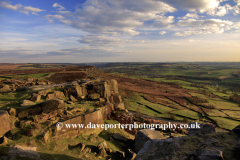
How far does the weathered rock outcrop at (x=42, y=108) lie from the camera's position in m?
11.3

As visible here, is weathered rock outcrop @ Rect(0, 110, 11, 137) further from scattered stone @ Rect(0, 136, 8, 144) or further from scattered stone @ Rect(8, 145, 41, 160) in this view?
scattered stone @ Rect(8, 145, 41, 160)

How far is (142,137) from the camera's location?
41.7 feet

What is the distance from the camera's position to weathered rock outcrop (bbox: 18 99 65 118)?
11.3 meters

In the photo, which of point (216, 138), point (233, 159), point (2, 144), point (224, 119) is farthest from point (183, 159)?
point (224, 119)

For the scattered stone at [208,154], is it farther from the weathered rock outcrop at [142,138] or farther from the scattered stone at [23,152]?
the scattered stone at [23,152]

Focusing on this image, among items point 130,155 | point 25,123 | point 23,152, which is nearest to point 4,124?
point 25,123

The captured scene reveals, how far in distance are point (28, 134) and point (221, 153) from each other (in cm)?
1194

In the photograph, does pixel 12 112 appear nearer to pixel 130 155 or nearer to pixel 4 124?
pixel 4 124

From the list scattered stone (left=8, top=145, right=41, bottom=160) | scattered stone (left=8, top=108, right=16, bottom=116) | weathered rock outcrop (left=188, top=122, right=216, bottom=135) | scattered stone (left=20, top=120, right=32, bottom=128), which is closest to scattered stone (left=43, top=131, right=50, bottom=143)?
scattered stone (left=8, top=145, right=41, bottom=160)

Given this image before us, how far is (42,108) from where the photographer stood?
39.3ft

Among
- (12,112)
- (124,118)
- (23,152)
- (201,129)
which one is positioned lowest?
(124,118)

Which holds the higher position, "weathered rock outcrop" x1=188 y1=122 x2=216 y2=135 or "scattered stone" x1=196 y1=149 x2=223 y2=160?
"scattered stone" x1=196 y1=149 x2=223 y2=160

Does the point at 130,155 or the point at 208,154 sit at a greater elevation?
the point at 208,154

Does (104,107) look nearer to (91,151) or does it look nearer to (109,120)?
(109,120)
